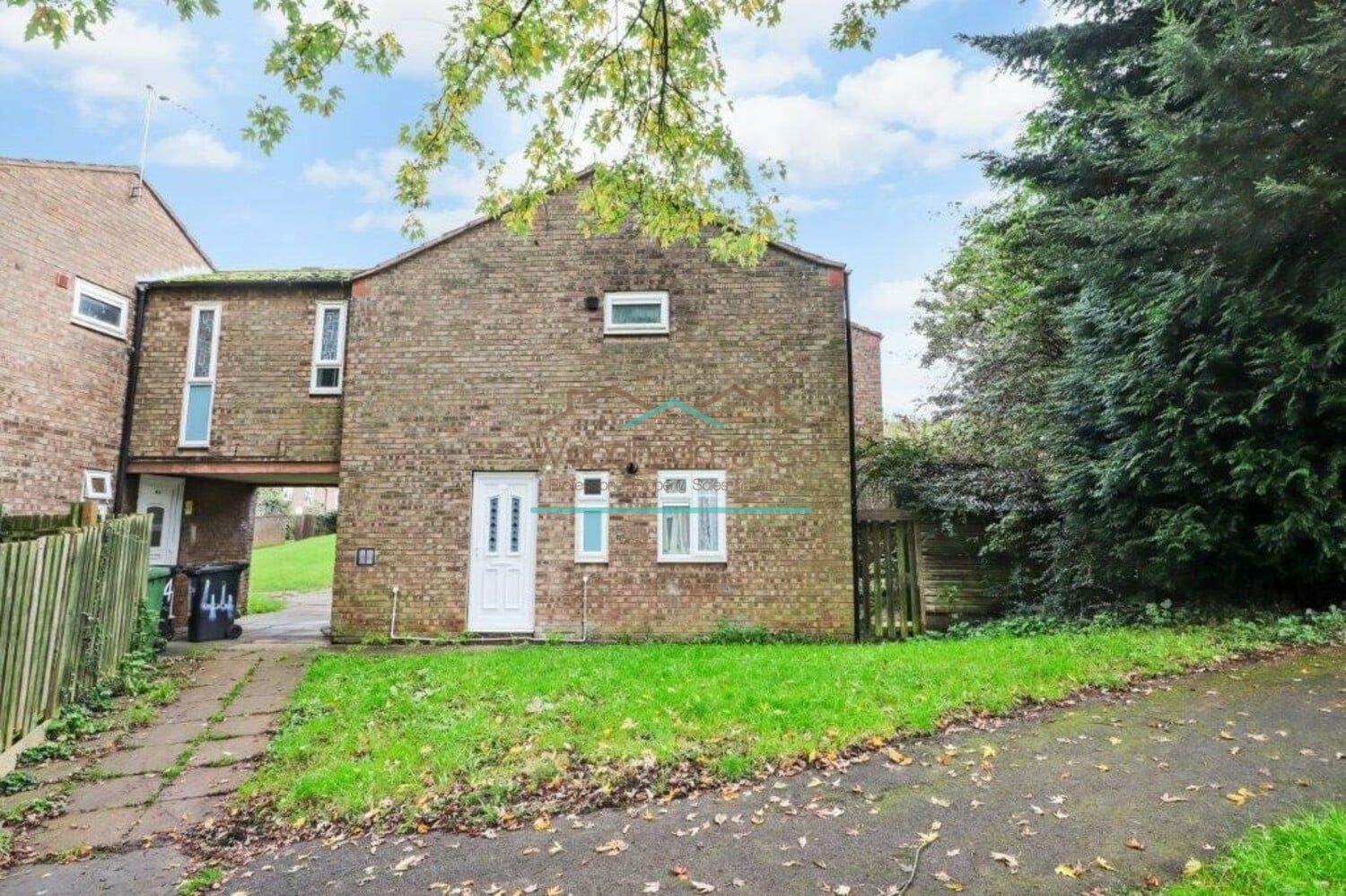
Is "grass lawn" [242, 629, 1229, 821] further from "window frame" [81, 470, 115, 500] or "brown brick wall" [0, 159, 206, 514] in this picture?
"brown brick wall" [0, 159, 206, 514]

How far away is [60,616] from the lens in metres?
5.73

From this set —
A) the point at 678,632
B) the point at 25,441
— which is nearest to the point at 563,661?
the point at 678,632

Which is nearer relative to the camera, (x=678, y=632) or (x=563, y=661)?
(x=563, y=661)

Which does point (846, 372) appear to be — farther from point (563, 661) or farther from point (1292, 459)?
point (563, 661)

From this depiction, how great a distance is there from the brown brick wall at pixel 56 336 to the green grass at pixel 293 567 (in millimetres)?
5799

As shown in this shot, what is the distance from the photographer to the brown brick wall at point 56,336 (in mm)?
9227

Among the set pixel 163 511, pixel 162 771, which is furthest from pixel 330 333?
pixel 162 771

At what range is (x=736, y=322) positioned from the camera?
10.0 m

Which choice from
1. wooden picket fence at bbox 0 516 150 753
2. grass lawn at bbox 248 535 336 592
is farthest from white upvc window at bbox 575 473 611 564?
grass lawn at bbox 248 535 336 592

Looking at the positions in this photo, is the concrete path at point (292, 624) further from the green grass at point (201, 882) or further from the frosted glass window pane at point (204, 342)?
the green grass at point (201, 882)

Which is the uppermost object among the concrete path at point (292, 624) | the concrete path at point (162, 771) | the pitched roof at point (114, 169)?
the pitched roof at point (114, 169)

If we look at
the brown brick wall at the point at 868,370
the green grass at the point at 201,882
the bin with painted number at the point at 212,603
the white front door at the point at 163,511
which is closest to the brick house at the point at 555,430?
the white front door at the point at 163,511

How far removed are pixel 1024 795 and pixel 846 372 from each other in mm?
6853

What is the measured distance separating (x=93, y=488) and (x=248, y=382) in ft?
8.52
